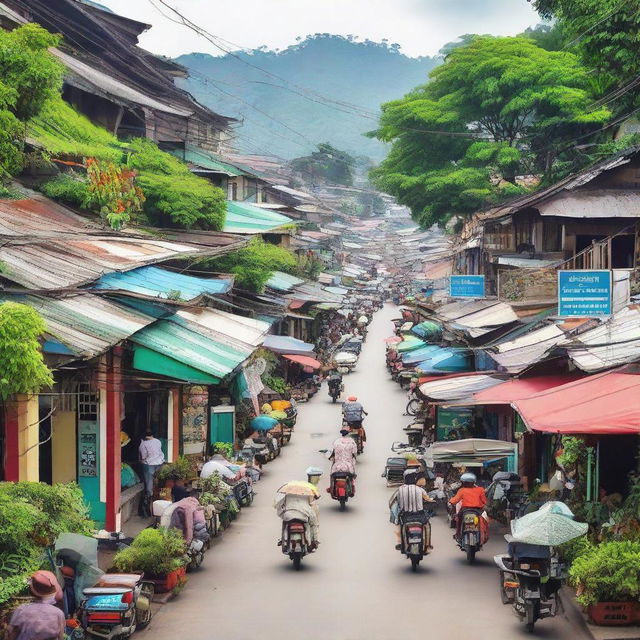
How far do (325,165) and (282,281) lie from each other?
57.0 meters

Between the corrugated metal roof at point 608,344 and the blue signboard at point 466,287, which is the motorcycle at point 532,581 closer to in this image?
the corrugated metal roof at point 608,344

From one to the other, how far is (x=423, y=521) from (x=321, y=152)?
3263 inches

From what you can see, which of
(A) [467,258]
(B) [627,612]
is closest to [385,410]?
(A) [467,258]

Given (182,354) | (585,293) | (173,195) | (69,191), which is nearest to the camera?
(182,354)

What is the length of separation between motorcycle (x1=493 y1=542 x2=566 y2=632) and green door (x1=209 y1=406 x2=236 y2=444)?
11.2 meters

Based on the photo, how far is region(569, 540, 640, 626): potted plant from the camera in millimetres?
9617

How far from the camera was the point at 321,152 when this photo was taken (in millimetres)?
93438

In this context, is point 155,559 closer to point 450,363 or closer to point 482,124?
point 450,363

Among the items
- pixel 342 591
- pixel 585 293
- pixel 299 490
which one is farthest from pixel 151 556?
pixel 585 293

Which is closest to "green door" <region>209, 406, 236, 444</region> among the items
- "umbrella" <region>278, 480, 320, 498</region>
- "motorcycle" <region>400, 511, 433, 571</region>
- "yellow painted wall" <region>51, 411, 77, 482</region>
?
"yellow painted wall" <region>51, 411, 77, 482</region>

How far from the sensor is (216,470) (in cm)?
1644

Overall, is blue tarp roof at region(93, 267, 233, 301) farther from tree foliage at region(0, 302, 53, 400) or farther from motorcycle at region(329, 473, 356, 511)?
tree foliage at region(0, 302, 53, 400)

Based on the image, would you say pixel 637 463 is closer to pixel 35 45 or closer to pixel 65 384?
pixel 65 384

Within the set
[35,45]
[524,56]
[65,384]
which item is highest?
[524,56]
